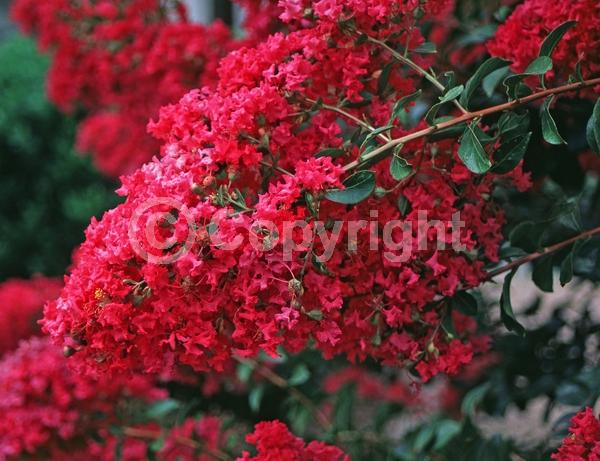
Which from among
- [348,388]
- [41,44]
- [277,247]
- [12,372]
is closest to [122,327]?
[277,247]

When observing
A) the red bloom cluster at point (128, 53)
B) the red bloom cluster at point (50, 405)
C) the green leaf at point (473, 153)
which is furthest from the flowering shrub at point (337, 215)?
the red bloom cluster at point (128, 53)

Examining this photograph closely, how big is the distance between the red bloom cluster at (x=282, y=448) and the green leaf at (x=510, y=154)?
1.45 ft

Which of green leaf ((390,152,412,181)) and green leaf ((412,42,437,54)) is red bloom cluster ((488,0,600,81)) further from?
green leaf ((390,152,412,181))

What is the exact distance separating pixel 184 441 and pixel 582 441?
2.92 feet

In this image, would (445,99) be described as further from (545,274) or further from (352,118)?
(545,274)

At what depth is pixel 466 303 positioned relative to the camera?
3.67ft

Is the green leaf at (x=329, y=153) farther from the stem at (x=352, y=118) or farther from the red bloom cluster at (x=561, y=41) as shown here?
the red bloom cluster at (x=561, y=41)

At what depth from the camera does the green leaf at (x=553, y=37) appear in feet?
3.34

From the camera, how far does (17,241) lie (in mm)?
3506

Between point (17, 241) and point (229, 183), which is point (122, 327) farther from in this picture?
point (17, 241)

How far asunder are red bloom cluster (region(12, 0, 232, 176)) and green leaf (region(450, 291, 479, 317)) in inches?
33.8

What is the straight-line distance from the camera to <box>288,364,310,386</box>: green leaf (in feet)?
5.57

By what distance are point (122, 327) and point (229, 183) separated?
0.69 ft

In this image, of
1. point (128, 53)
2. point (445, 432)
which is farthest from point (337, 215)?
point (128, 53)
